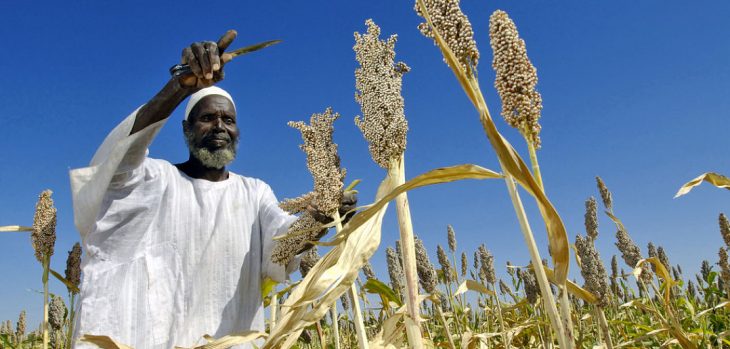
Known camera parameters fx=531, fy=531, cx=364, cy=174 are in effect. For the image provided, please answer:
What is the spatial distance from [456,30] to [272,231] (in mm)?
2958

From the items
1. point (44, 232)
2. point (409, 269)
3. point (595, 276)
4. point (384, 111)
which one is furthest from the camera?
point (44, 232)

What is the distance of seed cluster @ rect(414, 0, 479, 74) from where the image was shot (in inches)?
61.2

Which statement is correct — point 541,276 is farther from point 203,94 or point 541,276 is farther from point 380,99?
point 203,94

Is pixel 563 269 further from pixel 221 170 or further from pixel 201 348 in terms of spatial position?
pixel 221 170

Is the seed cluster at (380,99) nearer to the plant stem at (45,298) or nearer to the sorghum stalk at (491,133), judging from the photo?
the sorghum stalk at (491,133)

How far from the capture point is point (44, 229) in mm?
3693

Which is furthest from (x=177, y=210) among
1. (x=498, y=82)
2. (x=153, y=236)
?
(x=498, y=82)

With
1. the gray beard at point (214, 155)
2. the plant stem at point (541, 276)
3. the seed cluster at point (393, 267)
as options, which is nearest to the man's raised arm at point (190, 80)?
the gray beard at point (214, 155)

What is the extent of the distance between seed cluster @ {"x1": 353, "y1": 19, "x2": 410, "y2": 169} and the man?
5.88ft

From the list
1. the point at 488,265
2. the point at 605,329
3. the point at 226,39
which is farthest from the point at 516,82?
the point at 488,265

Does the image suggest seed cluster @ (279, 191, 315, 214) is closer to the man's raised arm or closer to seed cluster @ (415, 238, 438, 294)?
the man's raised arm

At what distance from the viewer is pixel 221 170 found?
189 inches

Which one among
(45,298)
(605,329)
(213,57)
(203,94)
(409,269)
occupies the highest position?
(203,94)

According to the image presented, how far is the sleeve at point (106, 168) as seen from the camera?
3719 mm
